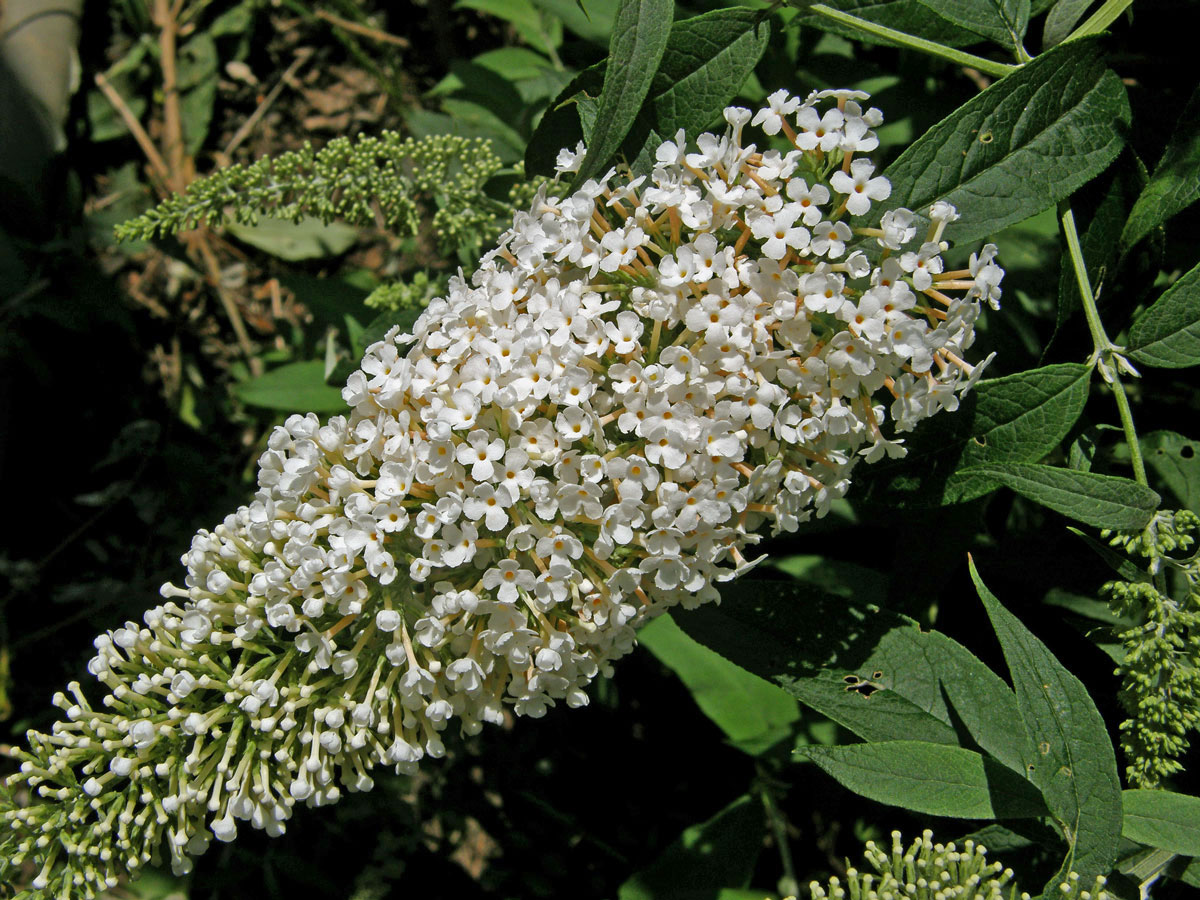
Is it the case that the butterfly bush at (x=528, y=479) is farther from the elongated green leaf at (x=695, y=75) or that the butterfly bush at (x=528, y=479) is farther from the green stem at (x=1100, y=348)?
the green stem at (x=1100, y=348)

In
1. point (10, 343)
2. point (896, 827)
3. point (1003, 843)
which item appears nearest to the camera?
point (1003, 843)

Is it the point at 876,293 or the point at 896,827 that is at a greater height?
the point at 876,293

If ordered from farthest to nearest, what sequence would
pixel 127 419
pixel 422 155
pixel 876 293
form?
1. pixel 127 419
2. pixel 422 155
3. pixel 876 293

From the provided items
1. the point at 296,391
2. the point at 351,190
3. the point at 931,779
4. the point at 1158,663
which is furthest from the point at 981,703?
the point at 296,391

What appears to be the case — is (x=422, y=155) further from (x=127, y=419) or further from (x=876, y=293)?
(x=127, y=419)

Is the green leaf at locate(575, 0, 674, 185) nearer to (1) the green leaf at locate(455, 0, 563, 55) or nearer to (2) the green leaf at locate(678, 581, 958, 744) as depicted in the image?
(2) the green leaf at locate(678, 581, 958, 744)

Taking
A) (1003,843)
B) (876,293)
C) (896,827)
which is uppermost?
(876,293)

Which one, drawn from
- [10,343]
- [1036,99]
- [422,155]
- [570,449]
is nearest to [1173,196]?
[1036,99]

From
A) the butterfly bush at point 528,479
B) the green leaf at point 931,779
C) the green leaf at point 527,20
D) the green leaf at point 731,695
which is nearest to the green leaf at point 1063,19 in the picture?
the butterfly bush at point 528,479

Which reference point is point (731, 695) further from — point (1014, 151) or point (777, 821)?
point (1014, 151)
